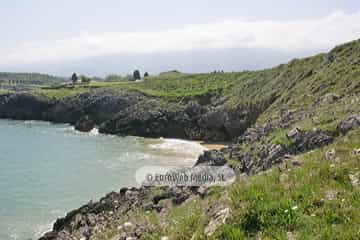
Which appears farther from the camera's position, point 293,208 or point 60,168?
point 60,168

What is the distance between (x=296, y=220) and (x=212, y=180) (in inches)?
498

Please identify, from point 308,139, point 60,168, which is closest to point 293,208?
point 308,139

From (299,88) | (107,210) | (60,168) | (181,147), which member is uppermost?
(299,88)

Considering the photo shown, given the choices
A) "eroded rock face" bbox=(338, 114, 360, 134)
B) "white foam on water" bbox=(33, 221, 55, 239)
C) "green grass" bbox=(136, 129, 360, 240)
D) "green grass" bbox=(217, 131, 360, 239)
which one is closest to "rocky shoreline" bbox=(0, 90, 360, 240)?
"eroded rock face" bbox=(338, 114, 360, 134)

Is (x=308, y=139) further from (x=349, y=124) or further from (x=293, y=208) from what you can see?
(x=293, y=208)

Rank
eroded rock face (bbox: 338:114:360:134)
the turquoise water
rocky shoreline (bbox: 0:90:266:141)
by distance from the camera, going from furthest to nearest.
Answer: rocky shoreline (bbox: 0:90:266:141), the turquoise water, eroded rock face (bbox: 338:114:360:134)

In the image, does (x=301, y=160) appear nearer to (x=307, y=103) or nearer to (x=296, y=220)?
(x=296, y=220)

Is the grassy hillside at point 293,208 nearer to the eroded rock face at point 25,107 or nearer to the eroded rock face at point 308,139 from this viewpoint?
the eroded rock face at point 308,139

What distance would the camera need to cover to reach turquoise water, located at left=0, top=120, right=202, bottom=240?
36000mm

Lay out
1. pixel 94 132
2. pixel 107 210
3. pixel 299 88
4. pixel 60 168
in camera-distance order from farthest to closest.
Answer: pixel 94 132 → pixel 60 168 → pixel 299 88 → pixel 107 210

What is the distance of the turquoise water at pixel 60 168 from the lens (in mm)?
36000

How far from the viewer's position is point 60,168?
56.4 meters

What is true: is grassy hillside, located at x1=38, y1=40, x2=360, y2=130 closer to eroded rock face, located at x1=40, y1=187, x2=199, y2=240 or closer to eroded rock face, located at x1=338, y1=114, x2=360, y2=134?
eroded rock face, located at x1=338, y1=114, x2=360, y2=134

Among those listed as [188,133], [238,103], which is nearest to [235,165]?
[238,103]
